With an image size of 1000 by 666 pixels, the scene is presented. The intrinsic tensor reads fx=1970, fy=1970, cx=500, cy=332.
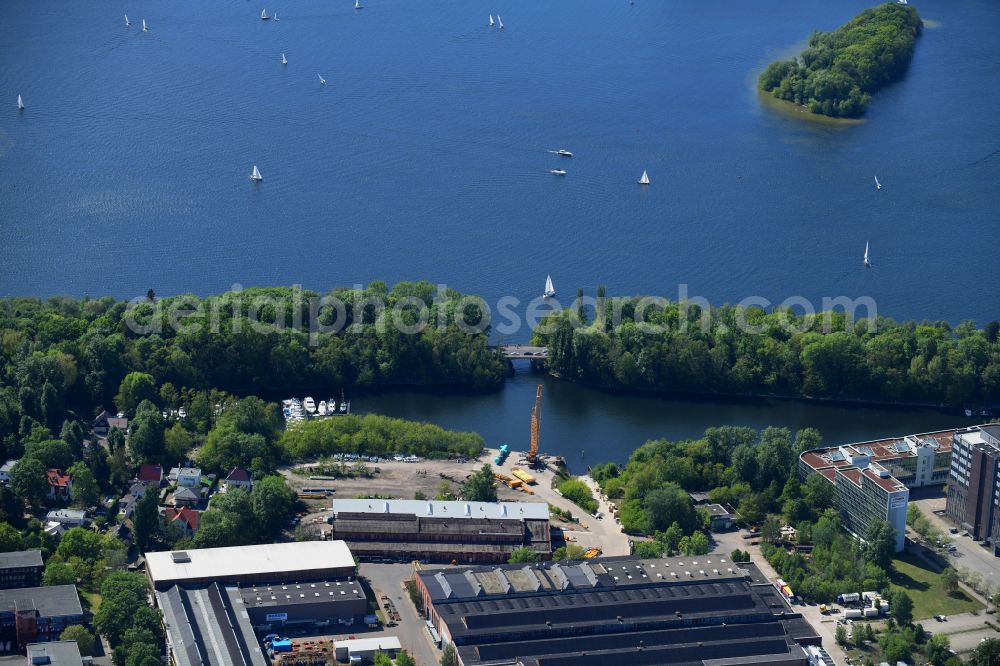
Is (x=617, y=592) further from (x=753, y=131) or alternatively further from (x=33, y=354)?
(x=753, y=131)

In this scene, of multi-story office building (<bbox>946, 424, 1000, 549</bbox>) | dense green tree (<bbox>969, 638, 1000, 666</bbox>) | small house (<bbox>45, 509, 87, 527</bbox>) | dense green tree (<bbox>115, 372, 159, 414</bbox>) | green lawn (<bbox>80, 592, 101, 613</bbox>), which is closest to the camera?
dense green tree (<bbox>969, 638, 1000, 666</bbox>)

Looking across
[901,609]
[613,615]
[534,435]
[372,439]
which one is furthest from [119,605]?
[901,609]

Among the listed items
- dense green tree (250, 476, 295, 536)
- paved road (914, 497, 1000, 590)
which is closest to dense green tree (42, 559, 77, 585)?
dense green tree (250, 476, 295, 536)

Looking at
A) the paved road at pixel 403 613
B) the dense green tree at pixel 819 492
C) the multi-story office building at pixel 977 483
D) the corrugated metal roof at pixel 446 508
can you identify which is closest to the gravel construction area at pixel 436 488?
the corrugated metal roof at pixel 446 508

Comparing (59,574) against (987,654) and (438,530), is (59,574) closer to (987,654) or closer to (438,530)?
(438,530)

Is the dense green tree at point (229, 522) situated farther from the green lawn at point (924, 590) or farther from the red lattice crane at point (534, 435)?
the green lawn at point (924, 590)

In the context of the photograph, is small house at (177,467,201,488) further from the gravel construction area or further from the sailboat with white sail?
the sailboat with white sail
